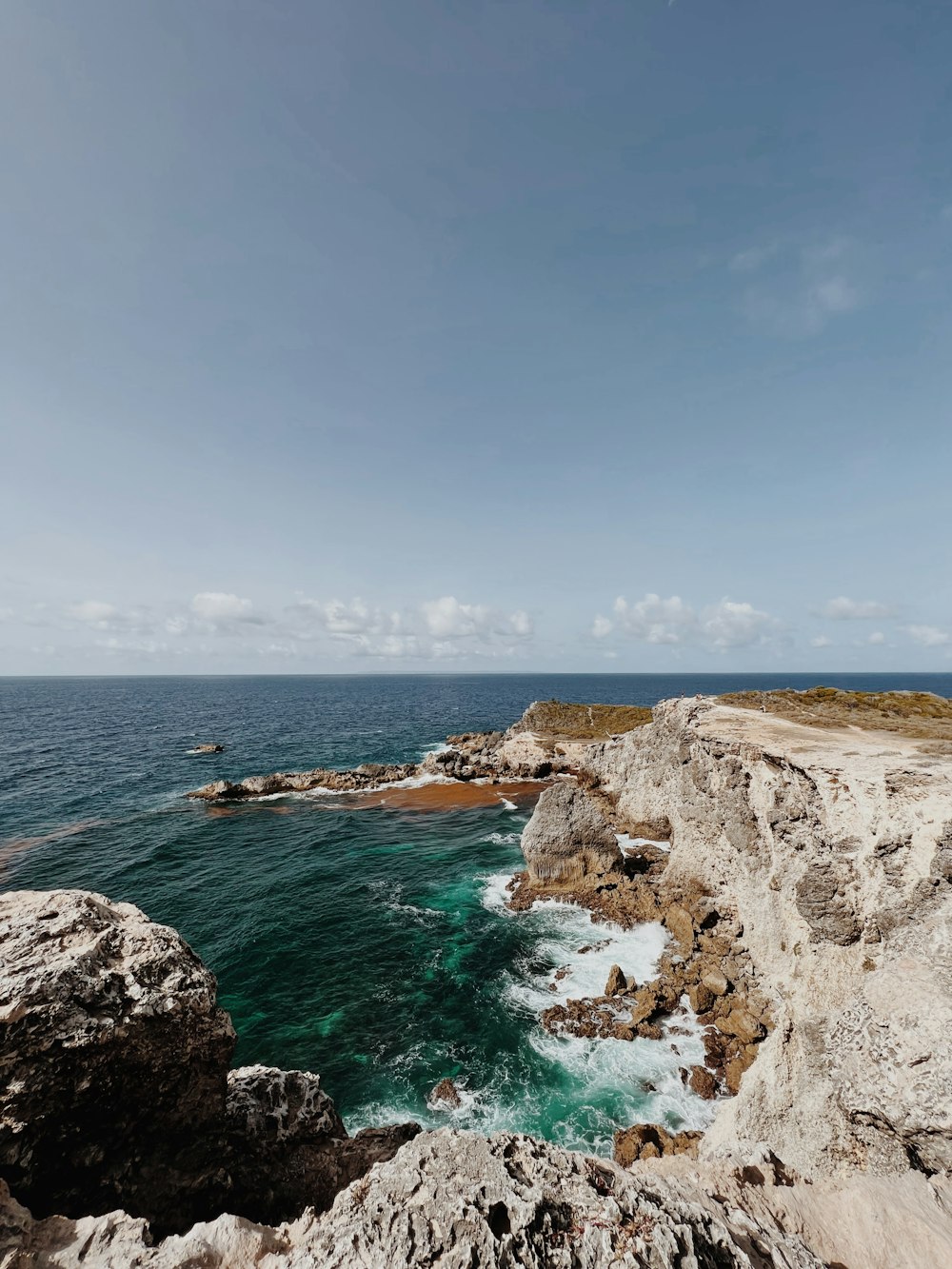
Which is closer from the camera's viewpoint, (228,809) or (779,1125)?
(779,1125)

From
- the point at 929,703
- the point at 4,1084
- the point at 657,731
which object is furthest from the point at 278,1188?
the point at 929,703

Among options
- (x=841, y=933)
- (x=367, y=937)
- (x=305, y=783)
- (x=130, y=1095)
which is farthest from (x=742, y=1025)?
(x=305, y=783)

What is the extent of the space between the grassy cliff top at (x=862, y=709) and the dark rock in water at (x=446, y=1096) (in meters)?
29.8

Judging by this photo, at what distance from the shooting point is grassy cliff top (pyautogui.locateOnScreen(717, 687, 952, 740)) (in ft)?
106

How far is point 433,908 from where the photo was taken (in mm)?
34062

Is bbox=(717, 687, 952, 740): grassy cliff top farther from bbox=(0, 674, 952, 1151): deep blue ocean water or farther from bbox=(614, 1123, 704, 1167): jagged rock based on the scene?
bbox=(614, 1123, 704, 1167): jagged rock

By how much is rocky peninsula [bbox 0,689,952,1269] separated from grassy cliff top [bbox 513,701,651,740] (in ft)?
184

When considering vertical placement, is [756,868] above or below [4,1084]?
below

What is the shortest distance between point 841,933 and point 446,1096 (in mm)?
16727

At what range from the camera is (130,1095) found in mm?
10234

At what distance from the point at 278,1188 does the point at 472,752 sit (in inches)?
2671

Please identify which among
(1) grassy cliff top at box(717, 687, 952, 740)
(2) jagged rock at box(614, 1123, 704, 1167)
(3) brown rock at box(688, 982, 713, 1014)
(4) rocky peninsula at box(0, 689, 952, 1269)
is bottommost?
(2) jagged rock at box(614, 1123, 704, 1167)

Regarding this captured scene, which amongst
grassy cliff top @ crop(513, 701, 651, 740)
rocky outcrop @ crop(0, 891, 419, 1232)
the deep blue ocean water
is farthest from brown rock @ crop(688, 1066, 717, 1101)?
grassy cliff top @ crop(513, 701, 651, 740)

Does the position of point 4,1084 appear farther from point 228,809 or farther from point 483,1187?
point 228,809
